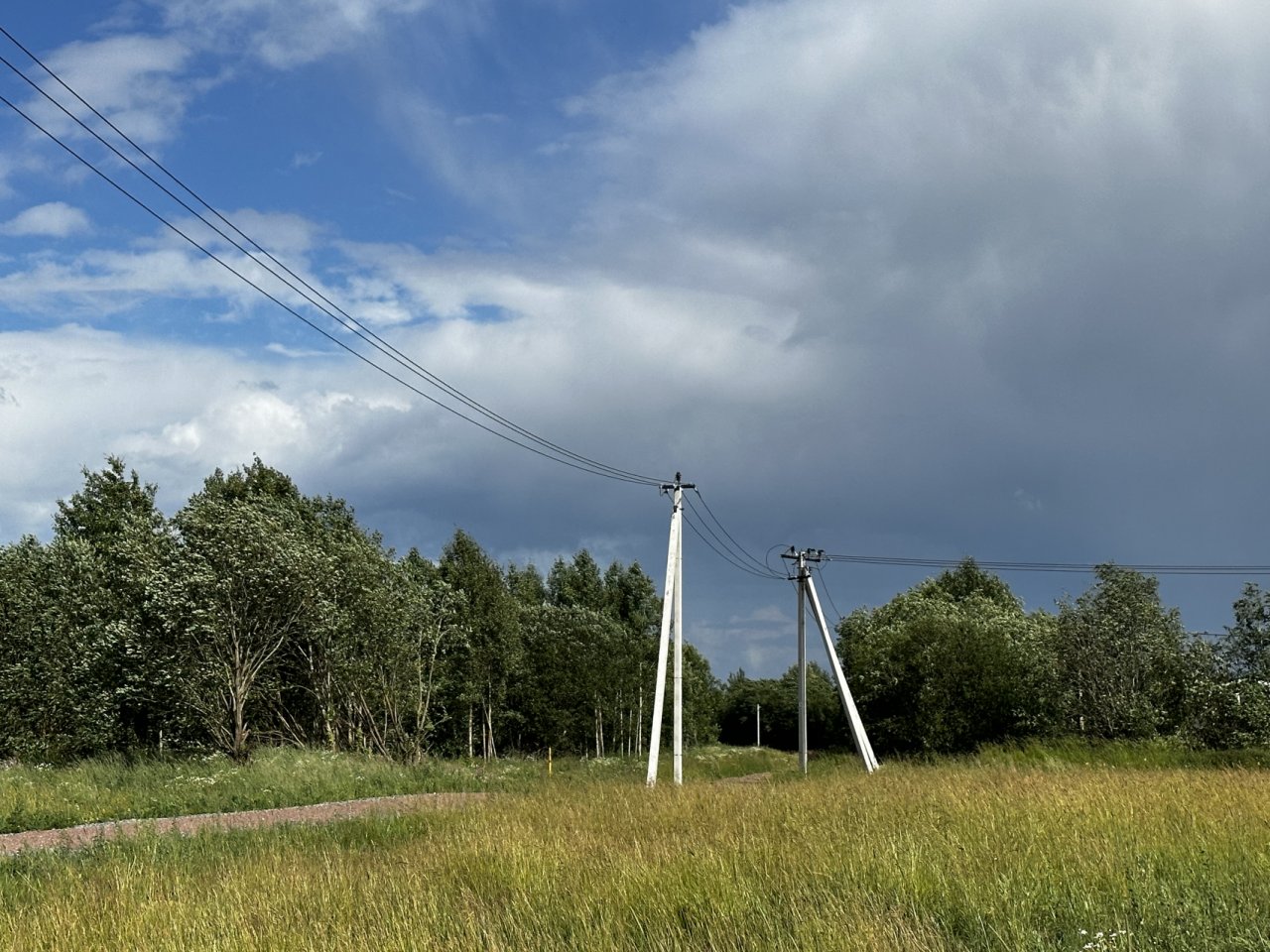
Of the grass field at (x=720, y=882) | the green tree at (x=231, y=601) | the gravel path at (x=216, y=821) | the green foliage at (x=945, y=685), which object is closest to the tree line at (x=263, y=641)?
the green tree at (x=231, y=601)

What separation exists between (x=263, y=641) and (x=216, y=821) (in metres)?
17.3

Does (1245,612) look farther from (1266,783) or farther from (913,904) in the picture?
(913,904)

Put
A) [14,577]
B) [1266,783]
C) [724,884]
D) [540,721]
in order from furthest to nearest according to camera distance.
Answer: [540,721], [14,577], [1266,783], [724,884]

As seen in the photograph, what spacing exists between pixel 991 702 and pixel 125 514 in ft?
128

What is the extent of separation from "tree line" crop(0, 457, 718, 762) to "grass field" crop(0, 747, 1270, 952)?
20588 millimetres

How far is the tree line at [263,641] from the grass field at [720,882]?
20.6 metres

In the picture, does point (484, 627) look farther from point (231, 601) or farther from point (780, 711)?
point (780, 711)

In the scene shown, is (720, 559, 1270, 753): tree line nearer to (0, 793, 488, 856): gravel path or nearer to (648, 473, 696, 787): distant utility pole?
(648, 473, 696, 787): distant utility pole

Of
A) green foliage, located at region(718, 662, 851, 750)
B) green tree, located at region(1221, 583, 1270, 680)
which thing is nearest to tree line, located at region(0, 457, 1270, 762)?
green tree, located at region(1221, 583, 1270, 680)

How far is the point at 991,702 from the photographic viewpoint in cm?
4725

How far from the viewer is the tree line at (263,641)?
112 feet

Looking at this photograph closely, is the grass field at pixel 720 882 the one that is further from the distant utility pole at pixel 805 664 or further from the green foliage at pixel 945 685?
the green foliage at pixel 945 685

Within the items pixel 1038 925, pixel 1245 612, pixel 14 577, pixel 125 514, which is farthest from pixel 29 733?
pixel 1245 612

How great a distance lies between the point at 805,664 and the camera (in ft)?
115
